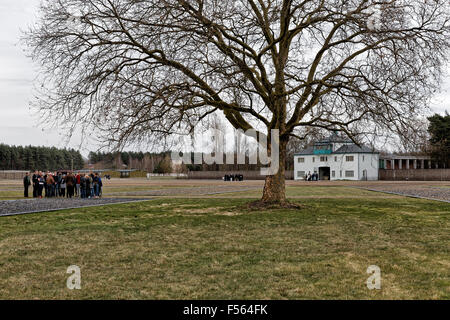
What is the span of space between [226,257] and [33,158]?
15409 cm

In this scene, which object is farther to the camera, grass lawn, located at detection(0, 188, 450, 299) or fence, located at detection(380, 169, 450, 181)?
fence, located at detection(380, 169, 450, 181)

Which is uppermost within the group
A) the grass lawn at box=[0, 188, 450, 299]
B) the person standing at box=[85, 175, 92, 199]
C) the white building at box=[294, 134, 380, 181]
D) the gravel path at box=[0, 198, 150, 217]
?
the white building at box=[294, 134, 380, 181]

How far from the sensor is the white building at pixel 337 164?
251 feet

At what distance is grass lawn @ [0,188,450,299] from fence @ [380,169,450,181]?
6100 centimetres

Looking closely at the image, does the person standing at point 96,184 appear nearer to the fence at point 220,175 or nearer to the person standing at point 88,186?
the person standing at point 88,186

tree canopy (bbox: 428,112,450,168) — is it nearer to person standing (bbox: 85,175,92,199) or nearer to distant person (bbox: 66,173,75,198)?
person standing (bbox: 85,175,92,199)

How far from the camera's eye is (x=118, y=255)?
8.74 meters

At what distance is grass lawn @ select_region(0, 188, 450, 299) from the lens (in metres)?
6.14

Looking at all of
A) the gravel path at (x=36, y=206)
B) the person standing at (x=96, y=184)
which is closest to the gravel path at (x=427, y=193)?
the gravel path at (x=36, y=206)

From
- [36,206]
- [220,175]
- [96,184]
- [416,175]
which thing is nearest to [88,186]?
[96,184]

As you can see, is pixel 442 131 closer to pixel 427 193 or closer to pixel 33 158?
pixel 427 193

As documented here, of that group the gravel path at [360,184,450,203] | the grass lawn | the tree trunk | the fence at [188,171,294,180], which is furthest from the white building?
the grass lawn

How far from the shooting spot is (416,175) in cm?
7244
